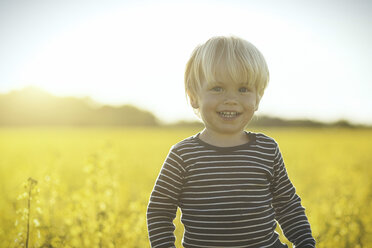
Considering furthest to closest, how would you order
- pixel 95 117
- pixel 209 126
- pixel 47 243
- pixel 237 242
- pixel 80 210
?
pixel 95 117 < pixel 80 210 < pixel 47 243 < pixel 209 126 < pixel 237 242

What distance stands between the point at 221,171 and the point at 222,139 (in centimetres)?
17

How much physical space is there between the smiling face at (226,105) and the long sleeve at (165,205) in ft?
0.82

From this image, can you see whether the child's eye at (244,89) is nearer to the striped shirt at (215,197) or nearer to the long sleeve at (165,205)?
the striped shirt at (215,197)

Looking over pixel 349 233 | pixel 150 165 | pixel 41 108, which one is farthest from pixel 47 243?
pixel 41 108

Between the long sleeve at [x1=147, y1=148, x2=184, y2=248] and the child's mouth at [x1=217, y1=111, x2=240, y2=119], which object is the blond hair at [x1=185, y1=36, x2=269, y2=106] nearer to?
the child's mouth at [x1=217, y1=111, x2=240, y2=119]

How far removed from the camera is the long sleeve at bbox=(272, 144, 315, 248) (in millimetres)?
1902

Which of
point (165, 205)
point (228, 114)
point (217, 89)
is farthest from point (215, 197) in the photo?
point (217, 89)

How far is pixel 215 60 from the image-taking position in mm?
1761

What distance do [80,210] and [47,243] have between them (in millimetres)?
570

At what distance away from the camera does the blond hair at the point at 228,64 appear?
1749 millimetres

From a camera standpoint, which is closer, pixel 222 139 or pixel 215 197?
pixel 215 197

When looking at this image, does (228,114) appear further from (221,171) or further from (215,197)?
(215,197)

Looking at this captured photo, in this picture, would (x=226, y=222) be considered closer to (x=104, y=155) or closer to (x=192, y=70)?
(x=192, y=70)

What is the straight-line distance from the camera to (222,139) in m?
1.83
